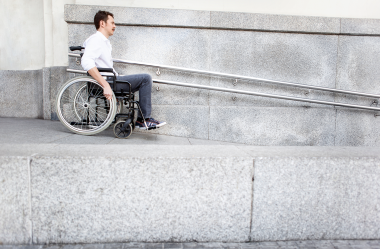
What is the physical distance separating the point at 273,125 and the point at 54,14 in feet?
16.7

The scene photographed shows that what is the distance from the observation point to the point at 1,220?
1901 millimetres

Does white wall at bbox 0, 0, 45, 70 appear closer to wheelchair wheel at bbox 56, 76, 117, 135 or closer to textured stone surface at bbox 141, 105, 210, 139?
wheelchair wheel at bbox 56, 76, 117, 135

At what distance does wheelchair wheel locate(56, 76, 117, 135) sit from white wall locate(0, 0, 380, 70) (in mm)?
2348

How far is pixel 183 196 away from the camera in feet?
6.47

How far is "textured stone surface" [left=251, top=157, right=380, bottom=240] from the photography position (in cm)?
202

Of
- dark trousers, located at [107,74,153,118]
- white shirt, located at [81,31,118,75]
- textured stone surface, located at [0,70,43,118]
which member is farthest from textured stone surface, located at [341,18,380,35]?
textured stone surface, located at [0,70,43,118]

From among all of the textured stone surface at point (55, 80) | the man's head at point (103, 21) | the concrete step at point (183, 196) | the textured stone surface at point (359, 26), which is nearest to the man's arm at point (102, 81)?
the man's head at point (103, 21)

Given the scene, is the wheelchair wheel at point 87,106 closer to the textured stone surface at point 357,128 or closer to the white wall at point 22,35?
the white wall at point 22,35

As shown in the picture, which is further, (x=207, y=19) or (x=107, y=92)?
(x=207, y=19)

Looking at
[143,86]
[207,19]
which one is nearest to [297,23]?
[207,19]

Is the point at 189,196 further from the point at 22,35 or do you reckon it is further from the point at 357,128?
the point at 22,35

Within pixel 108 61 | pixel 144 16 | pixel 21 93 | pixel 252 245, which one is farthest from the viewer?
pixel 21 93

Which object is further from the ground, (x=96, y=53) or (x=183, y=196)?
(x=96, y=53)

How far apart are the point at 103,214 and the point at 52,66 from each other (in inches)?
173
